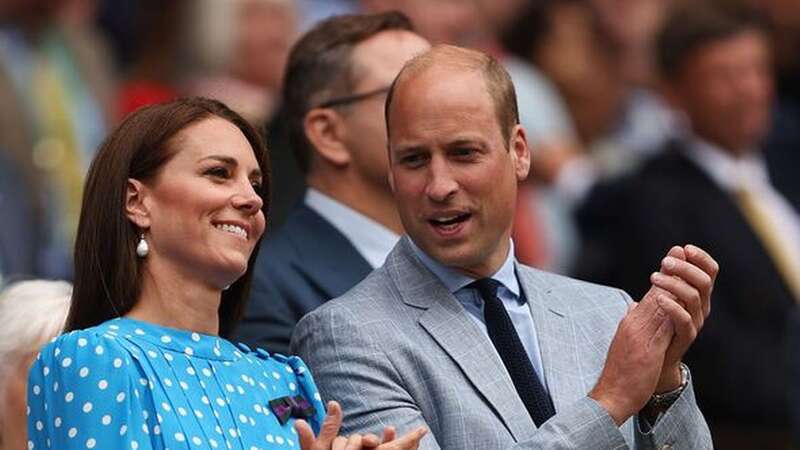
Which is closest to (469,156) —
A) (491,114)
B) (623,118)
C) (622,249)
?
(491,114)

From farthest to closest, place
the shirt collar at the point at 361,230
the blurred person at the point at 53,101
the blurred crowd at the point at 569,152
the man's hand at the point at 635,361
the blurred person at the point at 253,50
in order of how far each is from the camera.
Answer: the blurred person at the point at 253,50, the blurred person at the point at 53,101, the blurred crowd at the point at 569,152, the shirt collar at the point at 361,230, the man's hand at the point at 635,361

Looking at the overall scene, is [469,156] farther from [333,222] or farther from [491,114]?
[333,222]

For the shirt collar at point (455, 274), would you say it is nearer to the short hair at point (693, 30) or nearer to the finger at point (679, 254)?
the finger at point (679, 254)

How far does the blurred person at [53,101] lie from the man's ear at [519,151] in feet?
10.7

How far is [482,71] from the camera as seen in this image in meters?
5.10

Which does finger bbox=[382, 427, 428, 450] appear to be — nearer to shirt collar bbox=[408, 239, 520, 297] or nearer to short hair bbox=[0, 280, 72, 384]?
shirt collar bbox=[408, 239, 520, 297]

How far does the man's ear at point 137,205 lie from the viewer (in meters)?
4.85

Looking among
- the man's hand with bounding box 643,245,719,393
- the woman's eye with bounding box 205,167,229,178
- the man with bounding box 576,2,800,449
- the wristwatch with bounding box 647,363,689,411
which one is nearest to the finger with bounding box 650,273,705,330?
the man's hand with bounding box 643,245,719,393

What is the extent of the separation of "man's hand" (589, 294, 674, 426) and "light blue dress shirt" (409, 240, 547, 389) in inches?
11.9

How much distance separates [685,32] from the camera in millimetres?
8852

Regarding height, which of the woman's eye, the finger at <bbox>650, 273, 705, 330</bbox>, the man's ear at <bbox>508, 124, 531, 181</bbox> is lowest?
the finger at <bbox>650, 273, 705, 330</bbox>

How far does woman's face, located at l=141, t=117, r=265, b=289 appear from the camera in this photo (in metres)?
4.84

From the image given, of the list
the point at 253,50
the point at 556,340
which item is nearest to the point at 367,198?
the point at 556,340

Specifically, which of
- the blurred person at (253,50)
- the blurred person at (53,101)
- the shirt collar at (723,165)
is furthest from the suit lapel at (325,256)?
the blurred person at (253,50)
